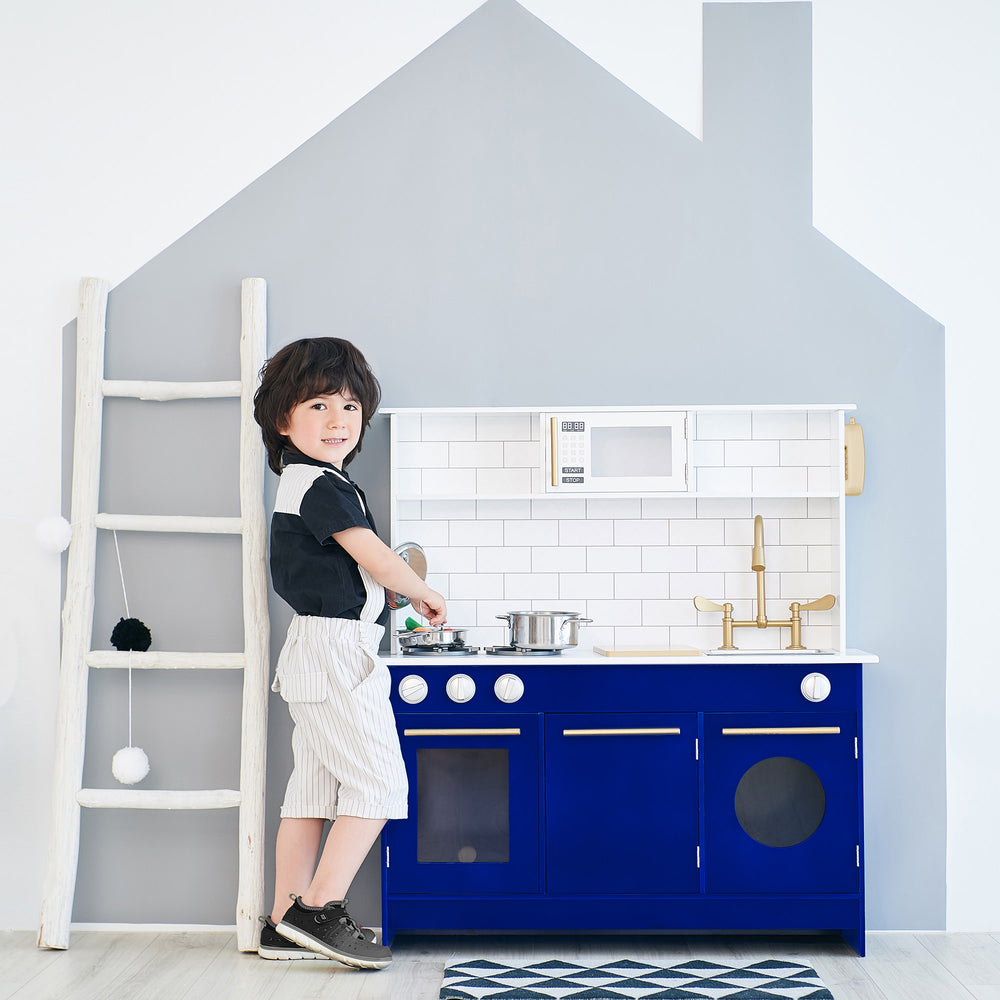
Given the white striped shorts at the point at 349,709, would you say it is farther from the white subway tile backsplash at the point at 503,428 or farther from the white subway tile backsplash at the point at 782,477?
the white subway tile backsplash at the point at 782,477

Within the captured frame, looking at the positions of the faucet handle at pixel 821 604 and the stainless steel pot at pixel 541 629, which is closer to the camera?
the stainless steel pot at pixel 541 629

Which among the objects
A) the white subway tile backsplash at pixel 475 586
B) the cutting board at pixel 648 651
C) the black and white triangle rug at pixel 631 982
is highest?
the white subway tile backsplash at pixel 475 586

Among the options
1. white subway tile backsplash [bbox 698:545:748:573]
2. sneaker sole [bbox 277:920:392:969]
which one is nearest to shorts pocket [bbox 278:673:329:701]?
sneaker sole [bbox 277:920:392:969]

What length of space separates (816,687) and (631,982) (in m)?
0.94

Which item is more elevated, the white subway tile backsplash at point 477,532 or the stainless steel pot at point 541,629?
the white subway tile backsplash at point 477,532

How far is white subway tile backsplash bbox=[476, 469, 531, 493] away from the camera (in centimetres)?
328

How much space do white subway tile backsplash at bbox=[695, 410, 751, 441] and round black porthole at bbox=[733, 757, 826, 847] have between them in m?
1.02

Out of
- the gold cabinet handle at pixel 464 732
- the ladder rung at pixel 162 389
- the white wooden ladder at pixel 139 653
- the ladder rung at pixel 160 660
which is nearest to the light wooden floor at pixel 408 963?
the white wooden ladder at pixel 139 653

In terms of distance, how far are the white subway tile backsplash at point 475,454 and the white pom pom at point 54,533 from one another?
1207mm

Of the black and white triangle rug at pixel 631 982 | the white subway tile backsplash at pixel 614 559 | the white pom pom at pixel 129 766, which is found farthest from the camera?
the white subway tile backsplash at pixel 614 559

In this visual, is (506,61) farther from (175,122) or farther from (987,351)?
(987,351)

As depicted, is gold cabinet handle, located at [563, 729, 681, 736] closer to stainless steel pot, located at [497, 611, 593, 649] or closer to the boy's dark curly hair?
stainless steel pot, located at [497, 611, 593, 649]

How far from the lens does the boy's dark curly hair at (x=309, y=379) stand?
285 cm

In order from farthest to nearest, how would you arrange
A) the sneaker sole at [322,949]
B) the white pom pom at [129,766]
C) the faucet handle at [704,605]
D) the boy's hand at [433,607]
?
the faucet handle at [704,605] < the white pom pom at [129,766] < the boy's hand at [433,607] < the sneaker sole at [322,949]
